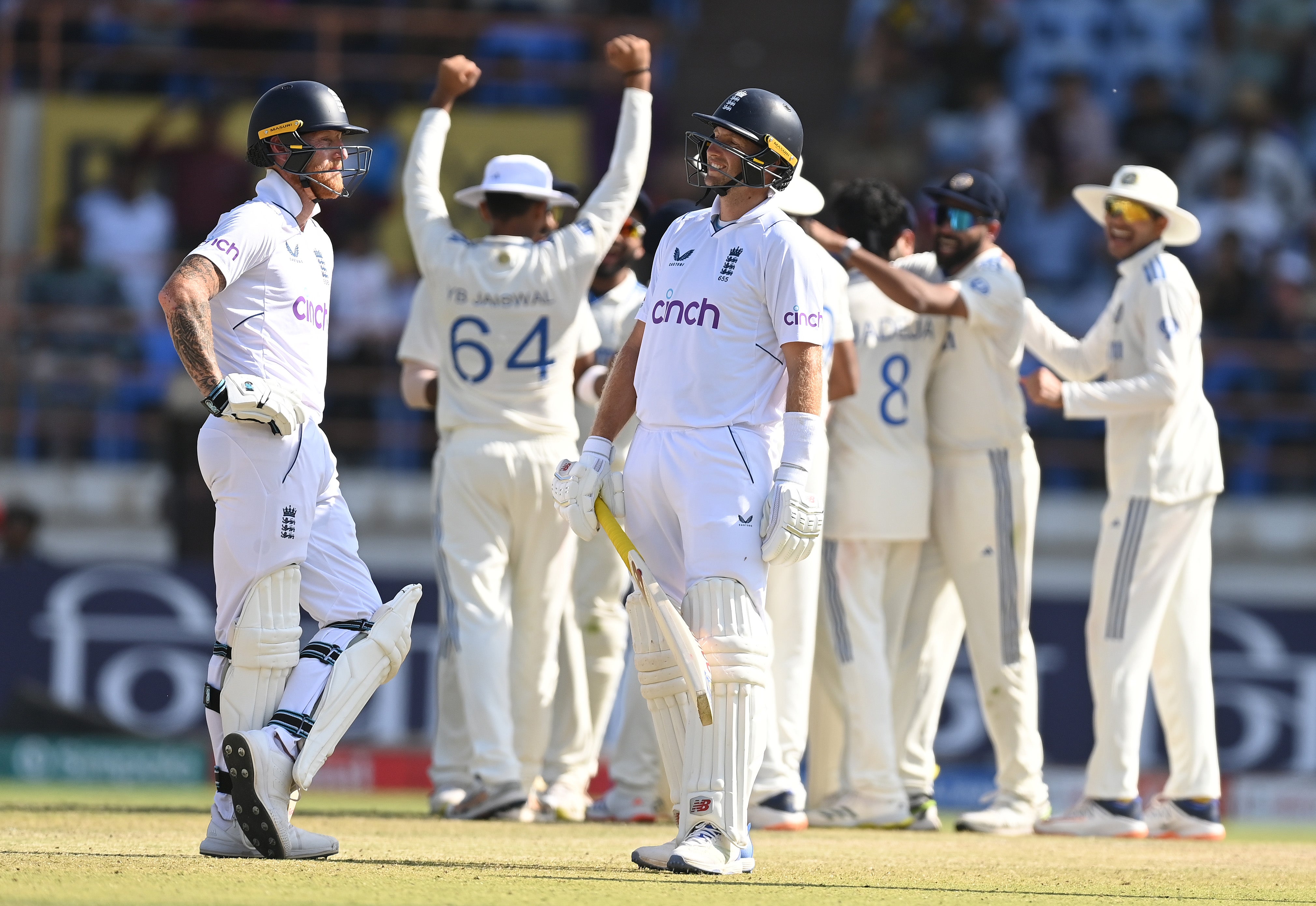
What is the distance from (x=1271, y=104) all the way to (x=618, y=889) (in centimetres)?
1291

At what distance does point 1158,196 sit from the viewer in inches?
314

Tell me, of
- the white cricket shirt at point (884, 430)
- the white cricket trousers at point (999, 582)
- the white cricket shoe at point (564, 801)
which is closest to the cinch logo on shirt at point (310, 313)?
the white cricket shirt at point (884, 430)

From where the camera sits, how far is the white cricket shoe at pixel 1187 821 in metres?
7.85

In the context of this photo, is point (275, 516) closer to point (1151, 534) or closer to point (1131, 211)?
point (1151, 534)

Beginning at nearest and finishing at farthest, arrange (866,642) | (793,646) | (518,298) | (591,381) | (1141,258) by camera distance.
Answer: (793,646) < (518,298) < (866,642) < (1141,258) < (591,381)

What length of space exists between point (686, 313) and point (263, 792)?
6.05ft

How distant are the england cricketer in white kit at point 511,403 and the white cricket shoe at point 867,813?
47.0 inches

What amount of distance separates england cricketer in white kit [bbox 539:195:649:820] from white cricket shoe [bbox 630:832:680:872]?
7.39 feet

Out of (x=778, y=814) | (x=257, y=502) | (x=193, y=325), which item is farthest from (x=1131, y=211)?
(x=193, y=325)

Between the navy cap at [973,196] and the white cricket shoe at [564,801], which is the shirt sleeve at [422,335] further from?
the navy cap at [973,196]

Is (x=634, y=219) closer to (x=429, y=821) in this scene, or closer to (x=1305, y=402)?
(x=429, y=821)

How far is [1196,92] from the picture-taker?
16.5m

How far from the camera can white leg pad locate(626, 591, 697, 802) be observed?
5637 millimetres

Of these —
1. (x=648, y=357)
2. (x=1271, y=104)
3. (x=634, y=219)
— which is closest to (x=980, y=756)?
(x=634, y=219)
